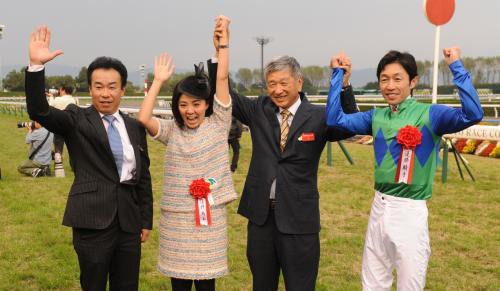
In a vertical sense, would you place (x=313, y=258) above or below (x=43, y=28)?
below

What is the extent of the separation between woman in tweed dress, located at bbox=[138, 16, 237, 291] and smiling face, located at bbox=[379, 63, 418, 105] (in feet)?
3.06

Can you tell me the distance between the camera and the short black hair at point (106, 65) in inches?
104

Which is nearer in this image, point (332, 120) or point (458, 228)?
point (332, 120)

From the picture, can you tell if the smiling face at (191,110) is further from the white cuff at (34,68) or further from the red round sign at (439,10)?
the red round sign at (439,10)

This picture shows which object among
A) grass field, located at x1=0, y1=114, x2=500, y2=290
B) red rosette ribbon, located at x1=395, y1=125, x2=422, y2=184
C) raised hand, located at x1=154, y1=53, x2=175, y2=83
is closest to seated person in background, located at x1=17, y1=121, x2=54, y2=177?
grass field, located at x1=0, y1=114, x2=500, y2=290

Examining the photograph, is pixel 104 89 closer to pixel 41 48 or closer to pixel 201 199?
pixel 41 48

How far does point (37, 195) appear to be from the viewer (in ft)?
24.4

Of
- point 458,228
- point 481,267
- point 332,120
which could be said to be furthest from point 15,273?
point 458,228

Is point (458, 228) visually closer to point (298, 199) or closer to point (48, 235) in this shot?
point (298, 199)

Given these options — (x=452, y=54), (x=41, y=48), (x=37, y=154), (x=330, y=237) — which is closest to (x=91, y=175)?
(x=41, y=48)

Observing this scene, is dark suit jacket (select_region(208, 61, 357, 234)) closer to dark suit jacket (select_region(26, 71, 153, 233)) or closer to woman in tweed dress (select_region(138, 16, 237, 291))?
woman in tweed dress (select_region(138, 16, 237, 291))

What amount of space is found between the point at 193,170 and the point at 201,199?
0.18 metres

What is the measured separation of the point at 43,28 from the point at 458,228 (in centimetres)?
522

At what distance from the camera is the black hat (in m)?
2.75
